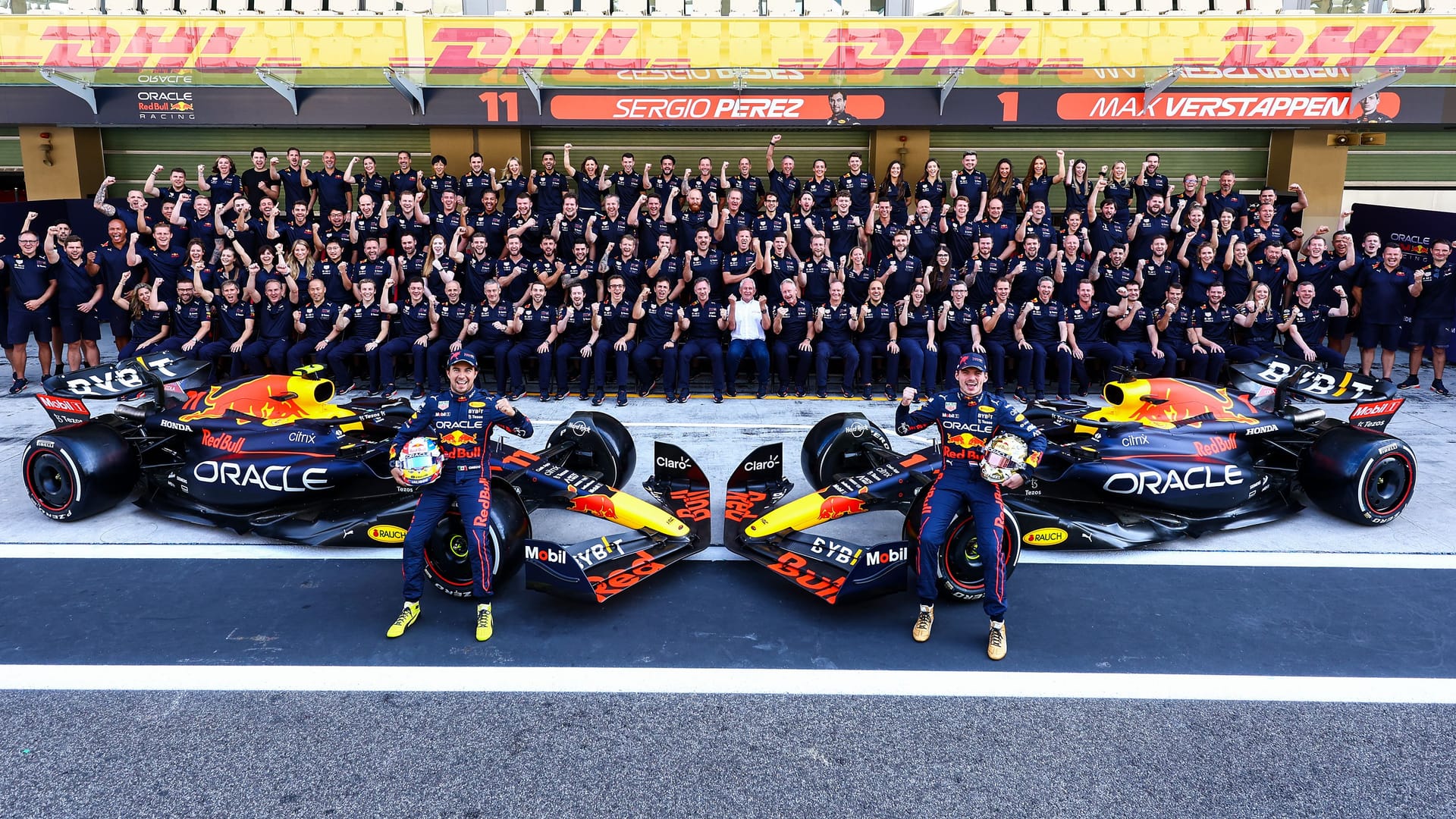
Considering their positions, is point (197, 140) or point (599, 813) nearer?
point (599, 813)

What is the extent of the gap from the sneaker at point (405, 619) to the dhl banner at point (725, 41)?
1249 cm

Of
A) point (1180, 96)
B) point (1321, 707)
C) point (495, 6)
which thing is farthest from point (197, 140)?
point (1321, 707)

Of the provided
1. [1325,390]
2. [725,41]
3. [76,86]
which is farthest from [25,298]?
[1325,390]

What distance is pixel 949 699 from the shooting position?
4875 mm

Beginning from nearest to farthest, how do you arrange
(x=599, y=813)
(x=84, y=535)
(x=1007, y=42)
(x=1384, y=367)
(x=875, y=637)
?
(x=599, y=813) → (x=875, y=637) → (x=84, y=535) → (x=1384, y=367) → (x=1007, y=42)

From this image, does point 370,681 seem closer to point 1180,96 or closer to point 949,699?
point 949,699

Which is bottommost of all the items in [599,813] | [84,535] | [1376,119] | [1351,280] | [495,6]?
[599,813]

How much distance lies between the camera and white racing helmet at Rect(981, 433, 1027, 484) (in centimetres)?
528

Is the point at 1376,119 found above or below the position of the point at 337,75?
below

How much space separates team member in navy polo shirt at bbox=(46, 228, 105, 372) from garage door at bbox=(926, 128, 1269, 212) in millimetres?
12564

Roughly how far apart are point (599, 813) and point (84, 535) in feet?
17.5

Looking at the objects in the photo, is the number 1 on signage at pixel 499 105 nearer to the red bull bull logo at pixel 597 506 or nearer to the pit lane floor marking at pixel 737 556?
the pit lane floor marking at pixel 737 556

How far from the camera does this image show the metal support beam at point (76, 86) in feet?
45.7

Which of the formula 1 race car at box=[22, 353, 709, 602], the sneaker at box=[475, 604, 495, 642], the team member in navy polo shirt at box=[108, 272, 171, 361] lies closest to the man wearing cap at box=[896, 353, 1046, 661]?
the formula 1 race car at box=[22, 353, 709, 602]
